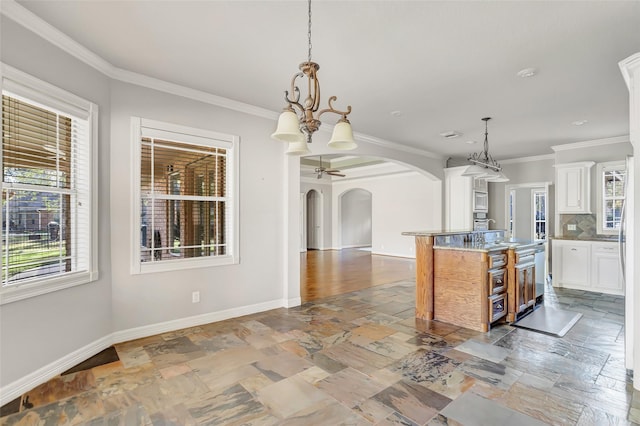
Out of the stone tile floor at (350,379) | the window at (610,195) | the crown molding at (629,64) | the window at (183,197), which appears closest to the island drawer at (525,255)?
the stone tile floor at (350,379)

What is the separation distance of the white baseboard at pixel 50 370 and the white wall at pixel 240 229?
0.26m

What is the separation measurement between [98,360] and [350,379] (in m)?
2.26

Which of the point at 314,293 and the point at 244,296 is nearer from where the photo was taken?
the point at 244,296

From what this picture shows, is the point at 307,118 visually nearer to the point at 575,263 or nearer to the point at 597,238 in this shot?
the point at 575,263

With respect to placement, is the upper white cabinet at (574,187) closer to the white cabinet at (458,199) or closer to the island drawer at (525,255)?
the white cabinet at (458,199)

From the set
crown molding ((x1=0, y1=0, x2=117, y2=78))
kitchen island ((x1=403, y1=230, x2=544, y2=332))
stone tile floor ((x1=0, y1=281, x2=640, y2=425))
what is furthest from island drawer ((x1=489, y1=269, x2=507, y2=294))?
crown molding ((x1=0, y1=0, x2=117, y2=78))

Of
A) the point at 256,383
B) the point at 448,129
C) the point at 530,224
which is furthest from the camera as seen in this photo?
the point at 530,224

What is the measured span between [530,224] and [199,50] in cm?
1066

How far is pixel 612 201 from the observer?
597cm

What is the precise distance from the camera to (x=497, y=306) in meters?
3.94

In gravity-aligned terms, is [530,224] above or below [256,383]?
above

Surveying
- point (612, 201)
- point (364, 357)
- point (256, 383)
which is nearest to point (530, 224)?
point (612, 201)

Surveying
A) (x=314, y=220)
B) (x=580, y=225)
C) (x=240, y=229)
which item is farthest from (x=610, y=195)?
(x=314, y=220)

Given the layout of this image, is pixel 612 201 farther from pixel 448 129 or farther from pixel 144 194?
pixel 144 194
